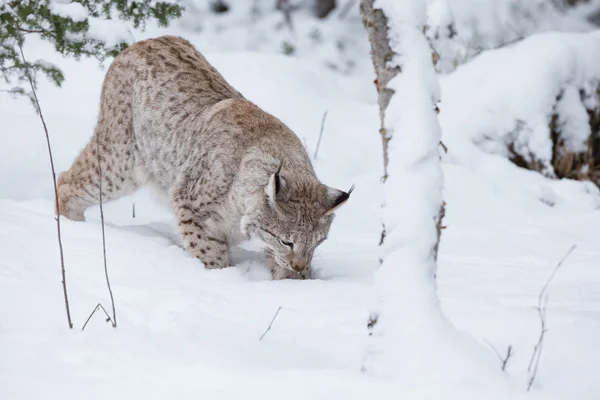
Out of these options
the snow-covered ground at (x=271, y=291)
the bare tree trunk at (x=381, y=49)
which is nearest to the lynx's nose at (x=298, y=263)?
the snow-covered ground at (x=271, y=291)

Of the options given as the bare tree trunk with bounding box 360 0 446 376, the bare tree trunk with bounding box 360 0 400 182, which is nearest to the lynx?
the bare tree trunk with bounding box 360 0 400 182

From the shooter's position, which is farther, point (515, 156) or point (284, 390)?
point (515, 156)

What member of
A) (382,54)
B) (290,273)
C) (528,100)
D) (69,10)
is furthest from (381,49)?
(528,100)

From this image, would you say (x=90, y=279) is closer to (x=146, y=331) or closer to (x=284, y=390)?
(x=146, y=331)

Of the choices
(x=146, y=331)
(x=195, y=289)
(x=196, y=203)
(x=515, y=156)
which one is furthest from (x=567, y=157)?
(x=146, y=331)

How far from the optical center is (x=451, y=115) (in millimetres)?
7172

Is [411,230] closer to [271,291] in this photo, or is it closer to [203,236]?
[271,291]

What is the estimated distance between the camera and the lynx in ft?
13.6

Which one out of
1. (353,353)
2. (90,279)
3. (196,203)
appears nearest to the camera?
(353,353)

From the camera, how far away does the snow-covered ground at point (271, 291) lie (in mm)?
2529

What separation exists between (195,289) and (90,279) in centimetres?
47

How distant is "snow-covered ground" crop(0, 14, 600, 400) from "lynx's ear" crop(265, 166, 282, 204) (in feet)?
1.40

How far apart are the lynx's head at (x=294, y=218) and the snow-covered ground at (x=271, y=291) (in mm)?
208

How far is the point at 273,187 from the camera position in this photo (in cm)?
397
